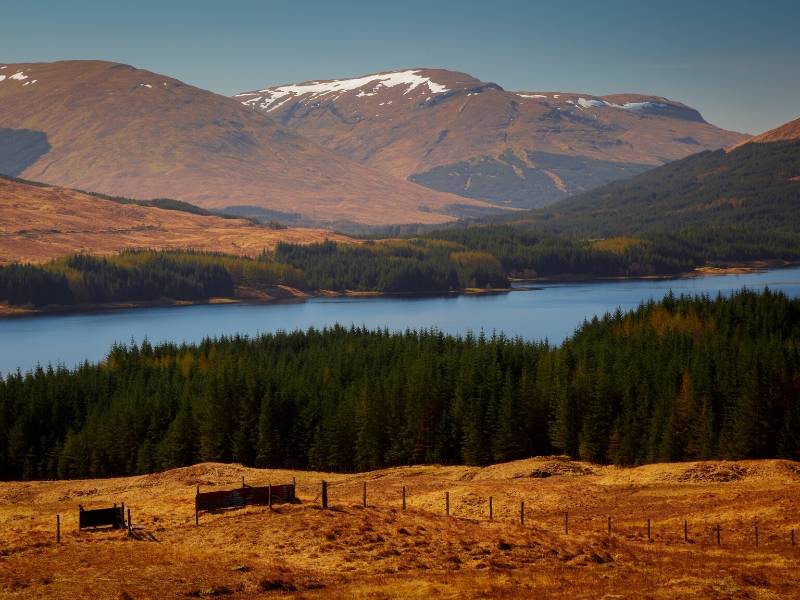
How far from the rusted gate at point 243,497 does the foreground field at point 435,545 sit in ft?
2.94

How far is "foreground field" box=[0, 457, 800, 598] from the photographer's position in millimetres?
50375

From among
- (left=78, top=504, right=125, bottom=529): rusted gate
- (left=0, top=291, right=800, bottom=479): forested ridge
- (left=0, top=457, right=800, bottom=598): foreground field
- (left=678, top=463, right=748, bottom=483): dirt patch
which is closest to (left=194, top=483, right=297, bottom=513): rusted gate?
(left=0, top=457, right=800, bottom=598): foreground field

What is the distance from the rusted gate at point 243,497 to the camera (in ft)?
206

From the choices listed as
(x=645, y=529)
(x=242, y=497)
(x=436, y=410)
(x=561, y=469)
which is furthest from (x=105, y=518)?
(x=436, y=410)

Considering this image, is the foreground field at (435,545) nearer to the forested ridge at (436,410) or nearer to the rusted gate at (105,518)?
the rusted gate at (105,518)

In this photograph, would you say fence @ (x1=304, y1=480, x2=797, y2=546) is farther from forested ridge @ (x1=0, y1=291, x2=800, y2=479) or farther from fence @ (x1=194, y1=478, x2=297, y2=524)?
forested ridge @ (x1=0, y1=291, x2=800, y2=479)

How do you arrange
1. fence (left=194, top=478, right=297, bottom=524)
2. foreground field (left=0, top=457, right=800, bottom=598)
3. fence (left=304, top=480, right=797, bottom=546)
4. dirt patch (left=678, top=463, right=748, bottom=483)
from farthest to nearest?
dirt patch (left=678, top=463, right=748, bottom=483), fence (left=194, top=478, right=297, bottom=524), fence (left=304, top=480, right=797, bottom=546), foreground field (left=0, top=457, right=800, bottom=598)

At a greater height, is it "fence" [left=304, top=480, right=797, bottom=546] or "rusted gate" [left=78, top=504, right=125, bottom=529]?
"rusted gate" [left=78, top=504, right=125, bottom=529]

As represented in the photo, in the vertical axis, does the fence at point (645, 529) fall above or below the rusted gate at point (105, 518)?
below

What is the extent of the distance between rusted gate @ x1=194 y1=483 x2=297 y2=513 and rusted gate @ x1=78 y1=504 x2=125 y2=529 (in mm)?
3704

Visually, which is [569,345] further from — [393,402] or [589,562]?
[589,562]

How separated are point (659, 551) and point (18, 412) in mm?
75710

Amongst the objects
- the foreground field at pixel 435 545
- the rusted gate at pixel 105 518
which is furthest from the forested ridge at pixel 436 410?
the rusted gate at pixel 105 518

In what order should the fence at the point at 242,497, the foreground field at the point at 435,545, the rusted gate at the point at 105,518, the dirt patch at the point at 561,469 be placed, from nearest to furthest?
the foreground field at the point at 435,545 < the rusted gate at the point at 105,518 < the fence at the point at 242,497 < the dirt patch at the point at 561,469
